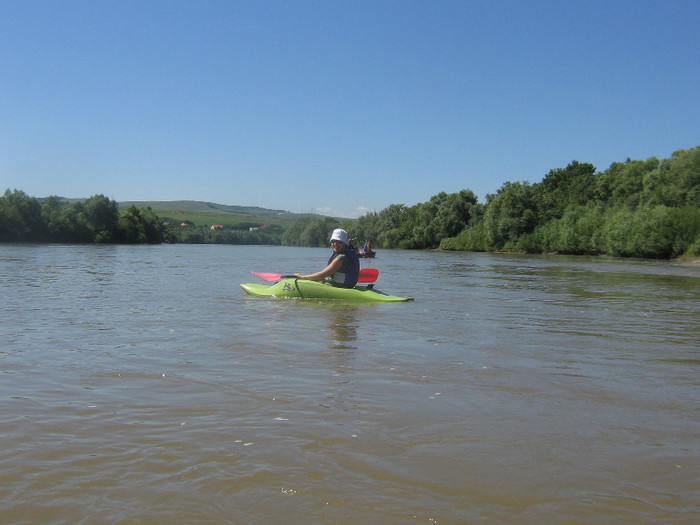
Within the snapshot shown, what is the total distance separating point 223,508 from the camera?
112 inches

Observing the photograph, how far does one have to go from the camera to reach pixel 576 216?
6781 cm

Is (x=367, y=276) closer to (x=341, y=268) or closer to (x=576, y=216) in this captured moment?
(x=341, y=268)

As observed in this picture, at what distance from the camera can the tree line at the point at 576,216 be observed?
5125 cm

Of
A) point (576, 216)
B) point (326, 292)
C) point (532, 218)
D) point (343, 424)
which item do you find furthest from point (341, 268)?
point (532, 218)

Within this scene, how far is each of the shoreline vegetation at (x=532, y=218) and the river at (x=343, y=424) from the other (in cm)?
4631

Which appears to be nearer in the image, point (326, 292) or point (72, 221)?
point (326, 292)

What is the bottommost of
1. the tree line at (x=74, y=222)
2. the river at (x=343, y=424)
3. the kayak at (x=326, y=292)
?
the river at (x=343, y=424)

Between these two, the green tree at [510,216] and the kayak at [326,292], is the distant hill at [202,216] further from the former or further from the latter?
the kayak at [326,292]

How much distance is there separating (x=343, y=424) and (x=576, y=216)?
226 feet

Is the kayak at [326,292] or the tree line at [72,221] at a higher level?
the tree line at [72,221]

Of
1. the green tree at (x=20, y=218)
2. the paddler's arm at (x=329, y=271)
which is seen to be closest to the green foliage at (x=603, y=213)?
the paddler's arm at (x=329, y=271)

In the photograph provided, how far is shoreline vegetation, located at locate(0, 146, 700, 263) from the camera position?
52844 millimetres

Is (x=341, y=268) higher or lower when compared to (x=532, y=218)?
lower

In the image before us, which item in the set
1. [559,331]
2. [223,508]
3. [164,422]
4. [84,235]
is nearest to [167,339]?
[164,422]
